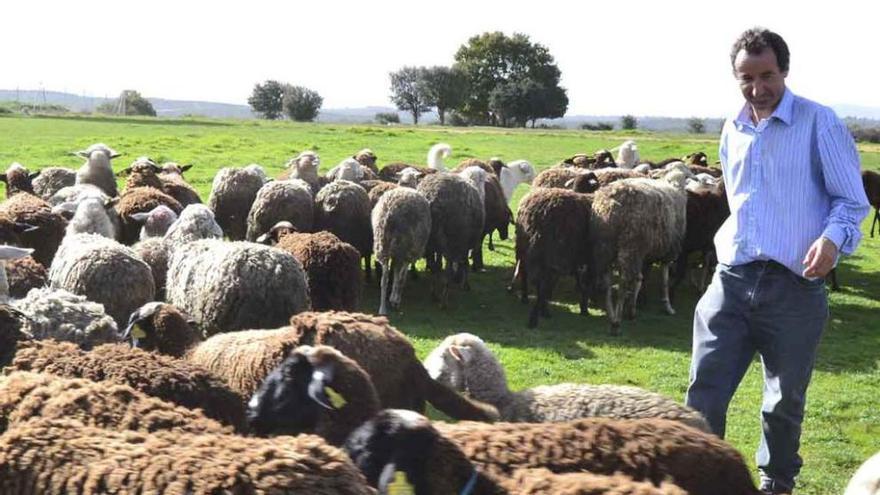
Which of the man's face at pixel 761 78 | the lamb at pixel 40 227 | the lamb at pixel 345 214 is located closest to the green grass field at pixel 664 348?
the lamb at pixel 345 214

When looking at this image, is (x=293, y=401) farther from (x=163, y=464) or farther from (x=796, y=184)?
(x=796, y=184)

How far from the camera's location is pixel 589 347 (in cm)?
909

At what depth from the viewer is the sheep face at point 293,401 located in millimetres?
3957

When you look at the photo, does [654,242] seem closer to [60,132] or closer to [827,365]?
[827,365]

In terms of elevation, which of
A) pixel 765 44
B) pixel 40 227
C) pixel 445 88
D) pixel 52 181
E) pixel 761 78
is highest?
pixel 445 88

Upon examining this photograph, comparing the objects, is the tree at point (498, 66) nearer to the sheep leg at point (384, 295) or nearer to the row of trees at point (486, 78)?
the row of trees at point (486, 78)

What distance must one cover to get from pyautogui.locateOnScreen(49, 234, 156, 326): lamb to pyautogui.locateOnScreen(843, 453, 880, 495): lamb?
542 cm

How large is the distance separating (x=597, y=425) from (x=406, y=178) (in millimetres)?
9336

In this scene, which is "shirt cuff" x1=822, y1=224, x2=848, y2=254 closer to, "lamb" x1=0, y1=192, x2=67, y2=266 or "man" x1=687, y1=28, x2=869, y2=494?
"man" x1=687, y1=28, x2=869, y2=494

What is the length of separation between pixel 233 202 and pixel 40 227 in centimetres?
335

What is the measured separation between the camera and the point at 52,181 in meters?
12.9

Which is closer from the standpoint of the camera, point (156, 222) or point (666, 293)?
point (156, 222)

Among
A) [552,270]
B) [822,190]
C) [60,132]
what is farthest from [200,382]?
[60,132]

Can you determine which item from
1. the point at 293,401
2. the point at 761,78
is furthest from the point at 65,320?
the point at 761,78
